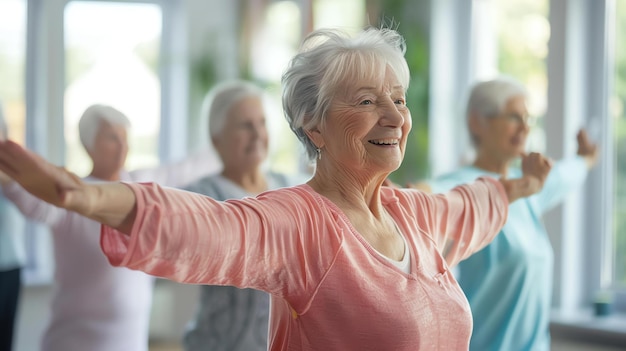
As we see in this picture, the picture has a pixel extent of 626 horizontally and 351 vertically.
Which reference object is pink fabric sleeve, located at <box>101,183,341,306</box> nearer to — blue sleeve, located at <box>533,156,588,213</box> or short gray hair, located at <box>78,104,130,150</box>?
short gray hair, located at <box>78,104,130,150</box>

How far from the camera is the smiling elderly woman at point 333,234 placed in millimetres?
1395

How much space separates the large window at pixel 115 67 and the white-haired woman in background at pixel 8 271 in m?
2.13

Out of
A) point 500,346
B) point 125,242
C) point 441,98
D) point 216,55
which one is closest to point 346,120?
point 125,242

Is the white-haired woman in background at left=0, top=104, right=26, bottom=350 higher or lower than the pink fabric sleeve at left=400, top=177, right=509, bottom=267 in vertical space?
lower

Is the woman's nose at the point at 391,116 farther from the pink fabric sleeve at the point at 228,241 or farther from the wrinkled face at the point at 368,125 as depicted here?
the pink fabric sleeve at the point at 228,241

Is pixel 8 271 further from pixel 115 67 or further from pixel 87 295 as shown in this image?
pixel 115 67

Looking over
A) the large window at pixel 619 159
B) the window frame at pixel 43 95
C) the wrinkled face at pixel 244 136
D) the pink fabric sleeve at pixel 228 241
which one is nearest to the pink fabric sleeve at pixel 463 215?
the pink fabric sleeve at pixel 228 241

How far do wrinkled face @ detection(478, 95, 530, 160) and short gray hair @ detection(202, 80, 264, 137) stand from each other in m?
0.87

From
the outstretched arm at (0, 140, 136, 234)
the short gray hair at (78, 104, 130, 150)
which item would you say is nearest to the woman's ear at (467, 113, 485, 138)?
the short gray hair at (78, 104, 130, 150)

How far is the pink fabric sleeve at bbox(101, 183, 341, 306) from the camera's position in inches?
52.9

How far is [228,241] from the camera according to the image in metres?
1.43

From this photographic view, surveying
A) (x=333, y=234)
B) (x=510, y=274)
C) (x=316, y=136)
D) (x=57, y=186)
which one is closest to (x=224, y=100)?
(x=510, y=274)

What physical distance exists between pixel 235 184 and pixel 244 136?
0.20 metres

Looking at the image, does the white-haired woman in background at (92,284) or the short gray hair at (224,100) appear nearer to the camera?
the white-haired woman in background at (92,284)
